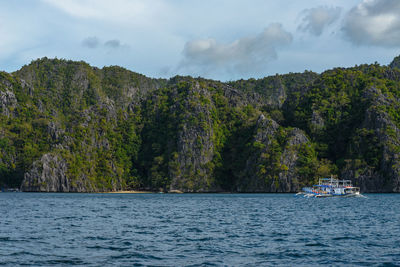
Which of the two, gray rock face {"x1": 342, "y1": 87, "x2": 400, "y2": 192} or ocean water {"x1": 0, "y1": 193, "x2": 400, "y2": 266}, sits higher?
gray rock face {"x1": 342, "y1": 87, "x2": 400, "y2": 192}

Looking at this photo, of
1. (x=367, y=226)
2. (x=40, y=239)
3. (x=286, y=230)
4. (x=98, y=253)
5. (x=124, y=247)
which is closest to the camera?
(x=98, y=253)

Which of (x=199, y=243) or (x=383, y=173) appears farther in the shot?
(x=383, y=173)

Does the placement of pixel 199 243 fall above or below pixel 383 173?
below

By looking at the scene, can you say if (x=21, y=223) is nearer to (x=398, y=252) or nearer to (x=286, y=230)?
(x=286, y=230)

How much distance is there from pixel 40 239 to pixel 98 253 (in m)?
10.5

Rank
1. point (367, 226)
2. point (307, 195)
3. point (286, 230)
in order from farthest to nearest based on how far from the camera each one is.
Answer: point (307, 195), point (367, 226), point (286, 230)

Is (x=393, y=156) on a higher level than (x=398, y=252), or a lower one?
higher

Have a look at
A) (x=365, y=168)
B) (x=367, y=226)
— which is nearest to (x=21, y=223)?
(x=367, y=226)

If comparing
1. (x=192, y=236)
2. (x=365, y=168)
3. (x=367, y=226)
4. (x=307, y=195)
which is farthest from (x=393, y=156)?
(x=192, y=236)

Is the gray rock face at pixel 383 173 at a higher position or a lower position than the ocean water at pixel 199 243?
higher

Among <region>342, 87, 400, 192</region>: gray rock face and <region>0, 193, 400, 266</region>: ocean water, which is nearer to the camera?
<region>0, 193, 400, 266</region>: ocean water

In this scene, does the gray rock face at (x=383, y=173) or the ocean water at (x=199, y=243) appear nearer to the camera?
the ocean water at (x=199, y=243)

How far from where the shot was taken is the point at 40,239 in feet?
142

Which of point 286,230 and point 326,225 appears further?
point 326,225
